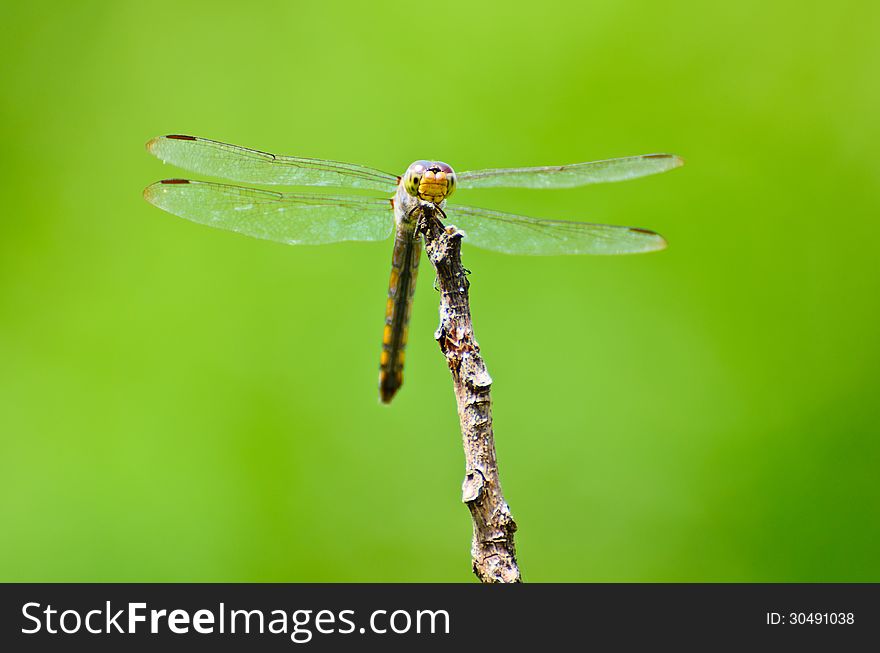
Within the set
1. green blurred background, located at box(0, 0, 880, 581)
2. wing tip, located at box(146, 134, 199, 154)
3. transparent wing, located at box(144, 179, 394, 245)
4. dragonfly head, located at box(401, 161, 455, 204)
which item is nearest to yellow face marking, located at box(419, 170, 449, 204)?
dragonfly head, located at box(401, 161, 455, 204)

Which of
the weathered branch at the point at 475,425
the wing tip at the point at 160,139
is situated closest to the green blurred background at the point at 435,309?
the wing tip at the point at 160,139

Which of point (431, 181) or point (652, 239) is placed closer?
point (431, 181)

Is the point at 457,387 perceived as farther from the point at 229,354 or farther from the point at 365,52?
the point at 365,52

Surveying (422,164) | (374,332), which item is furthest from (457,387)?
(374,332)

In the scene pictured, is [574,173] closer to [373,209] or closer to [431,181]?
[373,209]

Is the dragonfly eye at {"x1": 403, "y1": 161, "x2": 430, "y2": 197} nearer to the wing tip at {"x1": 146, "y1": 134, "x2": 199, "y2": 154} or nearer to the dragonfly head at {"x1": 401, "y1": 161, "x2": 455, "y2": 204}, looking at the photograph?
the dragonfly head at {"x1": 401, "y1": 161, "x2": 455, "y2": 204}

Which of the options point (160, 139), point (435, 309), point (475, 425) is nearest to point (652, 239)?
point (435, 309)
